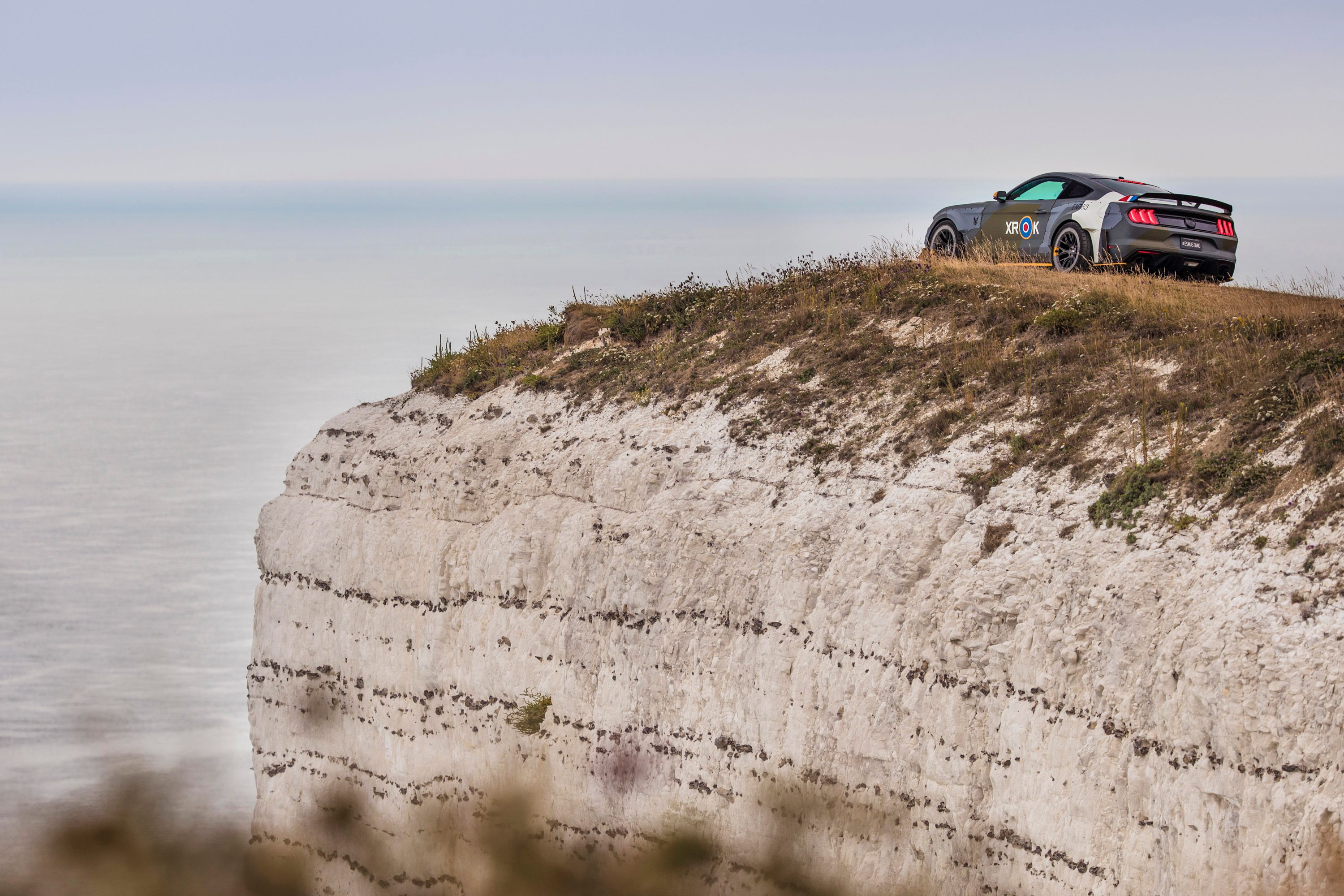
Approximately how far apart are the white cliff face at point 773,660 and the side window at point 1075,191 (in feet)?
26.9

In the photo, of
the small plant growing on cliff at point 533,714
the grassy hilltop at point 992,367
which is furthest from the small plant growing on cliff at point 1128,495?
the small plant growing on cliff at point 533,714

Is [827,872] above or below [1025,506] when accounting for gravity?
below

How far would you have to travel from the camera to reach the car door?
74.3 ft

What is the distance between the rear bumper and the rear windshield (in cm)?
54

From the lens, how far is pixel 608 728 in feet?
61.2

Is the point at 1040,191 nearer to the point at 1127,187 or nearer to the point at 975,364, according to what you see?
the point at 1127,187

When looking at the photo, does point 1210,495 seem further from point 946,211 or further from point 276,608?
point 276,608

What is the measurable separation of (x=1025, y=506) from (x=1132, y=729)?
10.7ft

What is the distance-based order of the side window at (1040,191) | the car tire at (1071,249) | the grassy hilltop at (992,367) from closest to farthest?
the grassy hilltop at (992,367)
the car tire at (1071,249)
the side window at (1040,191)

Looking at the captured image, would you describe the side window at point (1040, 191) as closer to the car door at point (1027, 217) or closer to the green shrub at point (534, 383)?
the car door at point (1027, 217)

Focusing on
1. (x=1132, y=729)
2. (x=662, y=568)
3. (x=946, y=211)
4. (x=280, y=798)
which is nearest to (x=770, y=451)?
(x=662, y=568)

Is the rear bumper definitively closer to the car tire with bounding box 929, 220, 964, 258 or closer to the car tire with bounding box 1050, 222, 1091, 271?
the car tire with bounding box 1050, 222, 1091, 271

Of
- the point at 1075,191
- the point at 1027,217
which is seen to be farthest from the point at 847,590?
the point at 1027,217

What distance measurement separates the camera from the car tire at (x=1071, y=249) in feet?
71.3
